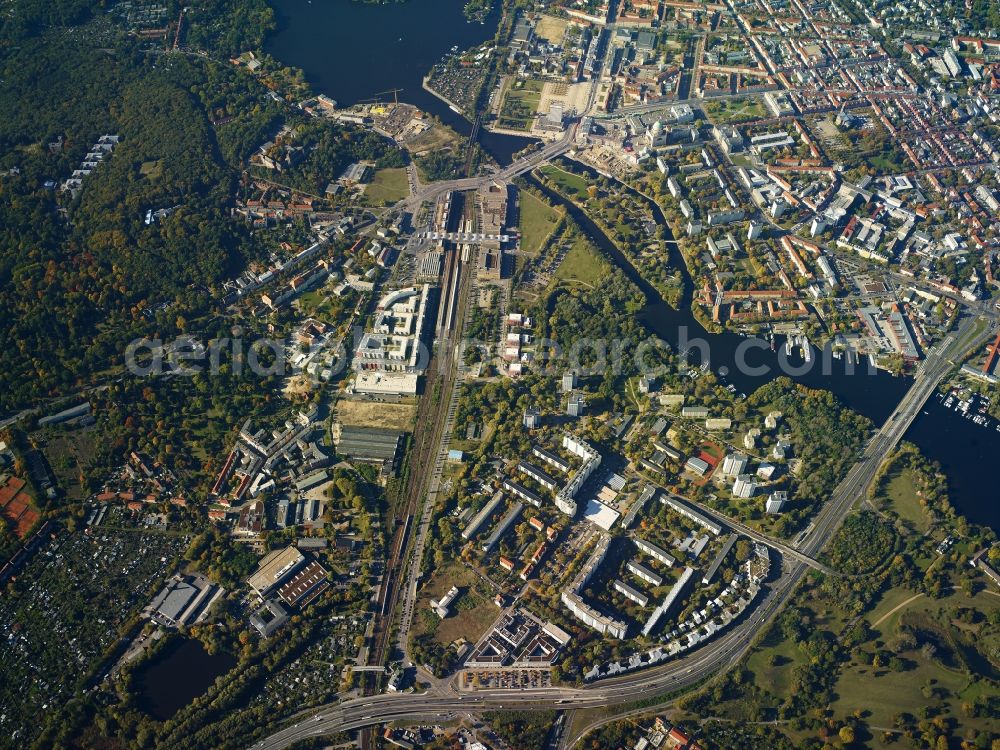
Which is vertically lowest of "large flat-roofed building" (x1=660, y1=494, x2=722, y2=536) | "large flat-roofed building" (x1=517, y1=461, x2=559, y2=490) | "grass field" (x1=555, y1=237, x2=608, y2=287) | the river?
"large flat-roofed building" (x1=517, y1=461, x2=559, y2=490)

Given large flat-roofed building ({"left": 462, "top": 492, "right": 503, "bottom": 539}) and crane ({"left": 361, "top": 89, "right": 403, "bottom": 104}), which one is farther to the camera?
crane ({"left": 361, "top": 89, "right": 403, "bottom": 104})

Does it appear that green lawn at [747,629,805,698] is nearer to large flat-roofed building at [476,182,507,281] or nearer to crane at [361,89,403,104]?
large flat-roofed building at [476,182,507,281]

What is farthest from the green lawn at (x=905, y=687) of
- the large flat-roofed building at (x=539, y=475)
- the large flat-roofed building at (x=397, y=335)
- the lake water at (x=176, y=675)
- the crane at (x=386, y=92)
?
the crane at (x=386, y=92)

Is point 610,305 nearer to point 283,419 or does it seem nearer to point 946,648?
point 283,419

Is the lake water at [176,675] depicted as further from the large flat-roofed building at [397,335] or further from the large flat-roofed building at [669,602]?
the large flat-roofed building at [669,602]

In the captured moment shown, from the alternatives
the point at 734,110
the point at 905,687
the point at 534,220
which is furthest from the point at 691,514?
the point at 734,110

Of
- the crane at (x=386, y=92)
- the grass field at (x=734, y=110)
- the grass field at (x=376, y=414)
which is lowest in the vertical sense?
the grass field at (x=376, y=414)

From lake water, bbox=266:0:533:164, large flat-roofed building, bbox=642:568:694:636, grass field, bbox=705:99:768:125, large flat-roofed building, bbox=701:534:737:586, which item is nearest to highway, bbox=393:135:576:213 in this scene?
lake water, bbox=266:0:533:164

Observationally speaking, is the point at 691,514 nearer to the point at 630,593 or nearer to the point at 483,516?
the point at 630,593

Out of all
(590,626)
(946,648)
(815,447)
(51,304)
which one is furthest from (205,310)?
(946,648)
